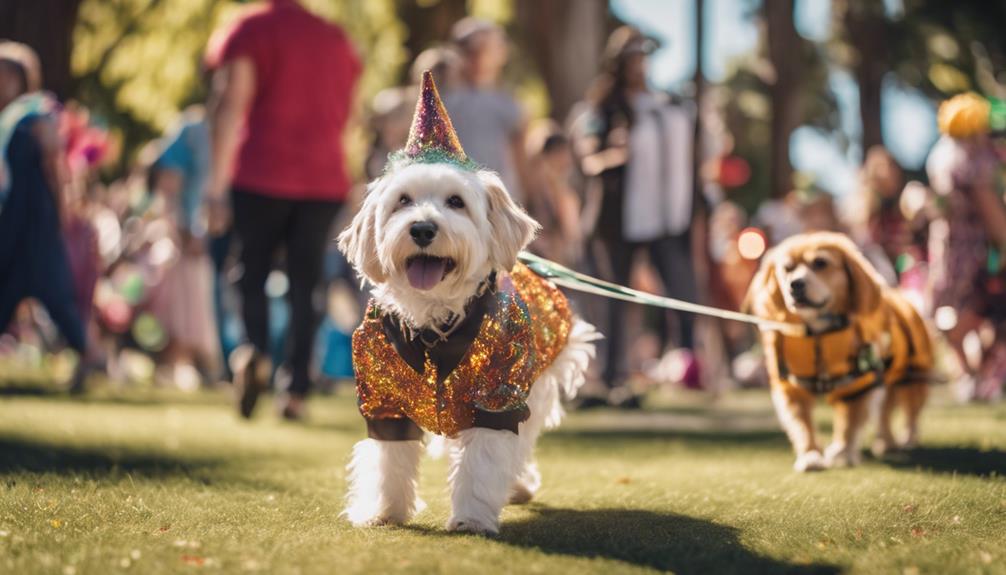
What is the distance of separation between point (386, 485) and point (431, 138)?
119 centimetres

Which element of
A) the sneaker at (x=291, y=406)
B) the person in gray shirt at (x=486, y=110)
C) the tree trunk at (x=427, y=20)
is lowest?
the sneaker at (x=291, y=406)

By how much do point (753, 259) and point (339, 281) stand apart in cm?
460

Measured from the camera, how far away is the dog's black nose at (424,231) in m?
4.16

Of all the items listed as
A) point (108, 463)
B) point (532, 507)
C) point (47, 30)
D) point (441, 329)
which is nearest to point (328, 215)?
point (108, 463)

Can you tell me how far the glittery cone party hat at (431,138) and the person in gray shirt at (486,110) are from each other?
3984mm

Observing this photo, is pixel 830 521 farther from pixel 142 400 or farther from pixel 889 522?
pixel 142 400

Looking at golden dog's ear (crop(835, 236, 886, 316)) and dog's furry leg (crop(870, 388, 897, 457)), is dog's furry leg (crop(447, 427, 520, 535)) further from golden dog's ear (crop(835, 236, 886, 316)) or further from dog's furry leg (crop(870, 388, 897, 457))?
dog's furry leg (crop(870, 388, 897, 457))

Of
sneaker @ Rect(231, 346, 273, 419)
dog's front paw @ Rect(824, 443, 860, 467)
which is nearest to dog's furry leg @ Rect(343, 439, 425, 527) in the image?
dog's front paw @ Rect(824, 443, 860, 467)

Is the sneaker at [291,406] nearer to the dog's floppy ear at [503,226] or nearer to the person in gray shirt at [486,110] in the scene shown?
the person in gray shirt at [486,110]

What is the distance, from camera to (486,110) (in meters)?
8.72

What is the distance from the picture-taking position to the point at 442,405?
4328mm

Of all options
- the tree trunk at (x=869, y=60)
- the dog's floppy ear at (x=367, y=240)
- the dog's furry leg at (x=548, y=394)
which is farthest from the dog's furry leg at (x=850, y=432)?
the tree trunk at (x=869, y=60)

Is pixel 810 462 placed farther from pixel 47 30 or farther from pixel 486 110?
Answer: pixel 47 30

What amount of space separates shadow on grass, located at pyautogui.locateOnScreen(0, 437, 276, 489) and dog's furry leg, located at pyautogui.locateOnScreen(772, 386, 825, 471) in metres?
2.39
